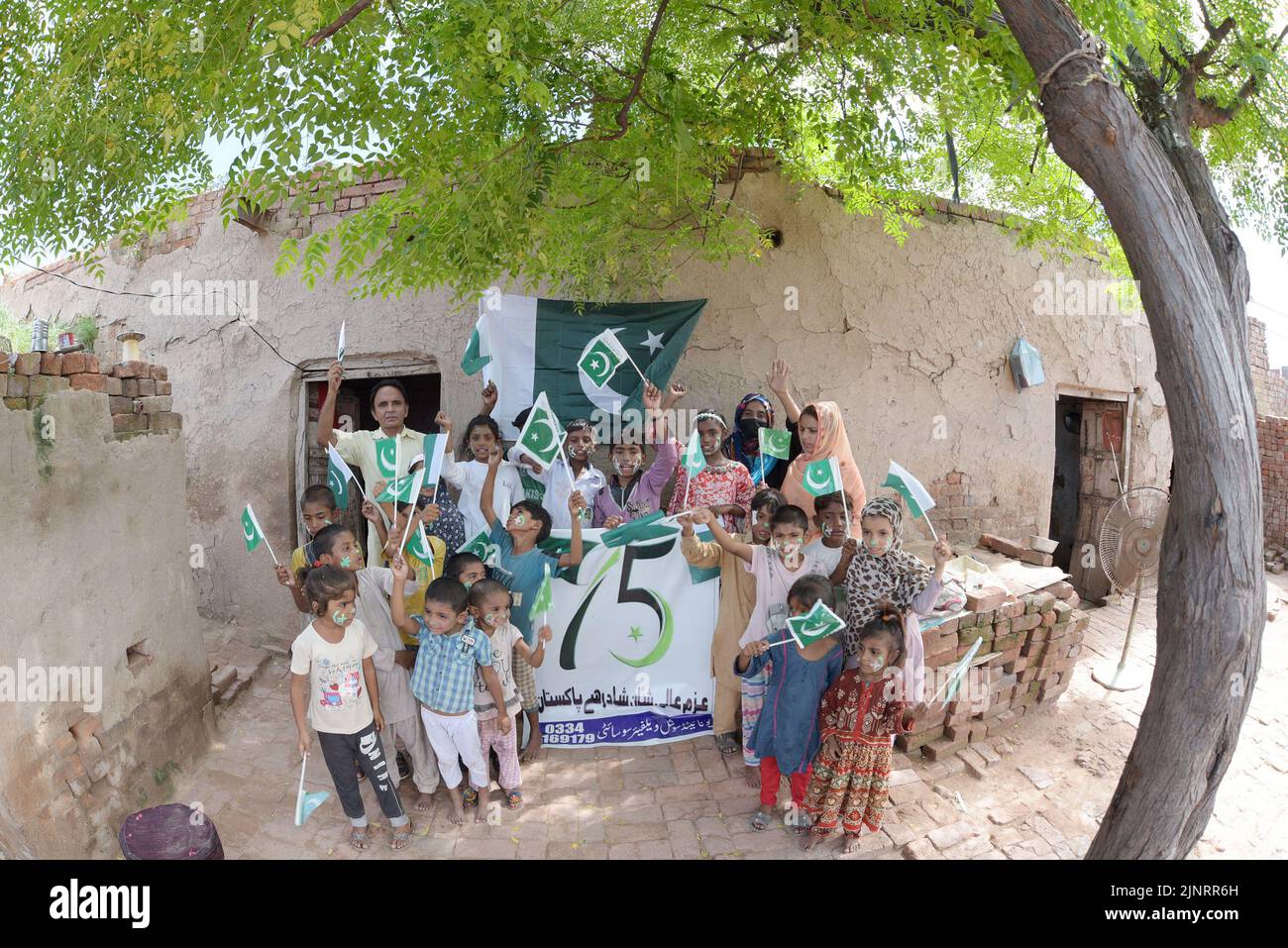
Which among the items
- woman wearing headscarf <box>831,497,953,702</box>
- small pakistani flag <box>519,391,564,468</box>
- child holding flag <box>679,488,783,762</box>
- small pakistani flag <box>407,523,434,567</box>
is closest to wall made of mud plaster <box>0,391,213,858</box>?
small pakistani flag <box>407,523,434,567</box>

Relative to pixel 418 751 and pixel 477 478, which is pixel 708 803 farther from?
pixel 477 478

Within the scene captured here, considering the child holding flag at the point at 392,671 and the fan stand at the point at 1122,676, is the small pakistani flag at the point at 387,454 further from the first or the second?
the fan stand at the point at 1122,676

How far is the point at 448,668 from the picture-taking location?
3521 mm

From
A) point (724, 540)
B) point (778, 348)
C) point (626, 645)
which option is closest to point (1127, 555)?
point (778, 348)

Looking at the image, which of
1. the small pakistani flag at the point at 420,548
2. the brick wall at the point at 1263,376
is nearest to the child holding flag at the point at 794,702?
the small pakistani flag at the point at 420,548

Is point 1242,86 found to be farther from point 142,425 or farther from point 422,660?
point 142,425

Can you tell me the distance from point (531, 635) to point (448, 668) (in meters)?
0.75

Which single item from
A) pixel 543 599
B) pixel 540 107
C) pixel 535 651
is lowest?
pixel 535 651

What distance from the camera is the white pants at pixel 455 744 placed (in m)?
3.57

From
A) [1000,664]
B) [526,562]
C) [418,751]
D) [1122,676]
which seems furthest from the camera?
[1122,676]

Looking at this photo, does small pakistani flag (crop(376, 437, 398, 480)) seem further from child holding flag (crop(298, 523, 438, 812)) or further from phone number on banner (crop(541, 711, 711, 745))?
A: phone number on banner (crop(541, 711, 711, 745))

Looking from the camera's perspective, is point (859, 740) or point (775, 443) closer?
point (859, 740)

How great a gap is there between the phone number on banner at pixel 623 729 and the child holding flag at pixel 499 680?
1.66 feet

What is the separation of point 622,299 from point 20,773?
437 centimetres
